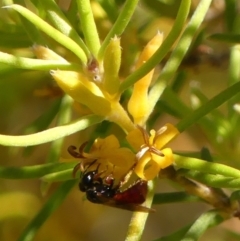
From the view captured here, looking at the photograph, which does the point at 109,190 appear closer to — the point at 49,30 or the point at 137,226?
the point at 137,226

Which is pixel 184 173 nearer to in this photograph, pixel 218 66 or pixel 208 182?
pixel 208 182

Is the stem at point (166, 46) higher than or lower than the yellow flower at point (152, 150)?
higher

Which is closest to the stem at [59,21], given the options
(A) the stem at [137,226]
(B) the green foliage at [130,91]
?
(B) the green foliage at [130,91]

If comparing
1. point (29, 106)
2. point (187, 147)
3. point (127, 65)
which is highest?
point (127, 65)

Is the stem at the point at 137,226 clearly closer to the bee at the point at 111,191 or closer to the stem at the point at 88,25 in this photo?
the bee at the point at 111,191

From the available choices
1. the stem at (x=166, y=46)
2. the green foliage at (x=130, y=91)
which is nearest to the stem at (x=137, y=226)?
the green foliage at (x=130, y=91)

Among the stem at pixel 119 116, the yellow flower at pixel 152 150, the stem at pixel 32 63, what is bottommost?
the yellow flower at pixel 152 150

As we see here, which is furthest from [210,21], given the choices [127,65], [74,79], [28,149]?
[74,79]
